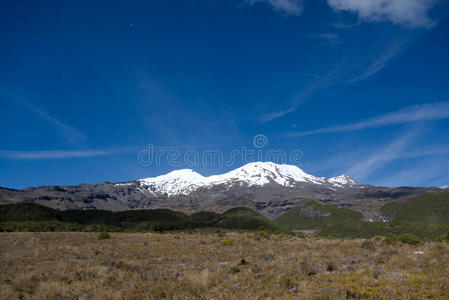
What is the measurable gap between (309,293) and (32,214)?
2969 inches

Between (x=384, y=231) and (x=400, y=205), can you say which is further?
(x=400, y=205)

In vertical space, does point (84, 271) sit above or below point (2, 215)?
below

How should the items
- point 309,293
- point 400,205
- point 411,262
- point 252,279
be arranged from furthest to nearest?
point 400,205
point 411,262
point 252,279
point 309,293

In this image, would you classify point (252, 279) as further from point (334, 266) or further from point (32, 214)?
point (32, 214)

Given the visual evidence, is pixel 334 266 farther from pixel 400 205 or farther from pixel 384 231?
pixel 400 205

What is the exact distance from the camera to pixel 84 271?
13.3 m

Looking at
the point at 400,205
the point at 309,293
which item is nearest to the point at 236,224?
the point at 309,293

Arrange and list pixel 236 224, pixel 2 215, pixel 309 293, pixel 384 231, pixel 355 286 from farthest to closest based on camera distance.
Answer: pixel 236 224
pixel 384 231
pixel 2 215
pixel 355 286
pixel 309 293

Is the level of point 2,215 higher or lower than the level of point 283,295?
higher

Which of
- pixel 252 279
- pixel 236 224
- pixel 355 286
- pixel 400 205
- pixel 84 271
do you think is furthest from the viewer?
pixel 400 205

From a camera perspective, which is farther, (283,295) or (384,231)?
(384,231)

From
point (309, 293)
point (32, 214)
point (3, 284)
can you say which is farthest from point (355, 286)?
point (32, 214)

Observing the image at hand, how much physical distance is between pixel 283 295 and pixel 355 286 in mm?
2749

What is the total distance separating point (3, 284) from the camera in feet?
40.9
